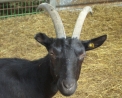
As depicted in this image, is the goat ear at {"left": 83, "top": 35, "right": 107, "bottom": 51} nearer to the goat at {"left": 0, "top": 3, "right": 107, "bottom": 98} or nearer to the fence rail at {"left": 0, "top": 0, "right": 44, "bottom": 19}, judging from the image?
the goat at {"left": 0, "top": 3, "right": 107, "bottom": 98}

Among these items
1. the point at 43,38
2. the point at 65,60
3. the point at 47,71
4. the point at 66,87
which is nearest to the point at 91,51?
the point at 47,71

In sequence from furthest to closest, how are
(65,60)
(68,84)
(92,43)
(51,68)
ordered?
1. (92,43)
2. (51,68)
3. (65,60)
4. (68,84)

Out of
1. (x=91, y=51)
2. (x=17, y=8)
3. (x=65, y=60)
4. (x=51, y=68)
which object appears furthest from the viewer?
(x=17, y=8)

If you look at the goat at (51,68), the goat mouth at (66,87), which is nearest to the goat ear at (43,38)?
the goat at (51,68)

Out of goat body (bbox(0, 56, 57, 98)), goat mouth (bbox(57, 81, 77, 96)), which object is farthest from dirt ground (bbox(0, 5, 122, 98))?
goat mouth (bbox(57, 81, 77, 96))

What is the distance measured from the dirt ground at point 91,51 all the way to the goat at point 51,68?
154cm

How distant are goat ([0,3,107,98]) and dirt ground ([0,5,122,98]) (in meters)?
1.54

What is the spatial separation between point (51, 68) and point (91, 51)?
12.8 feet

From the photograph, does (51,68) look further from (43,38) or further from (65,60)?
(43,38)

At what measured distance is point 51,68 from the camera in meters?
4.72

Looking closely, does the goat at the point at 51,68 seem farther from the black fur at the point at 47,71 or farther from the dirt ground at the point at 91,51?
the dirt ground at the point at 91,51

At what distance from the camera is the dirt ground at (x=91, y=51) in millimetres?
6891

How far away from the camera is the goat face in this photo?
14.1 feet

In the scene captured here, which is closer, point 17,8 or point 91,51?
point 91,51
